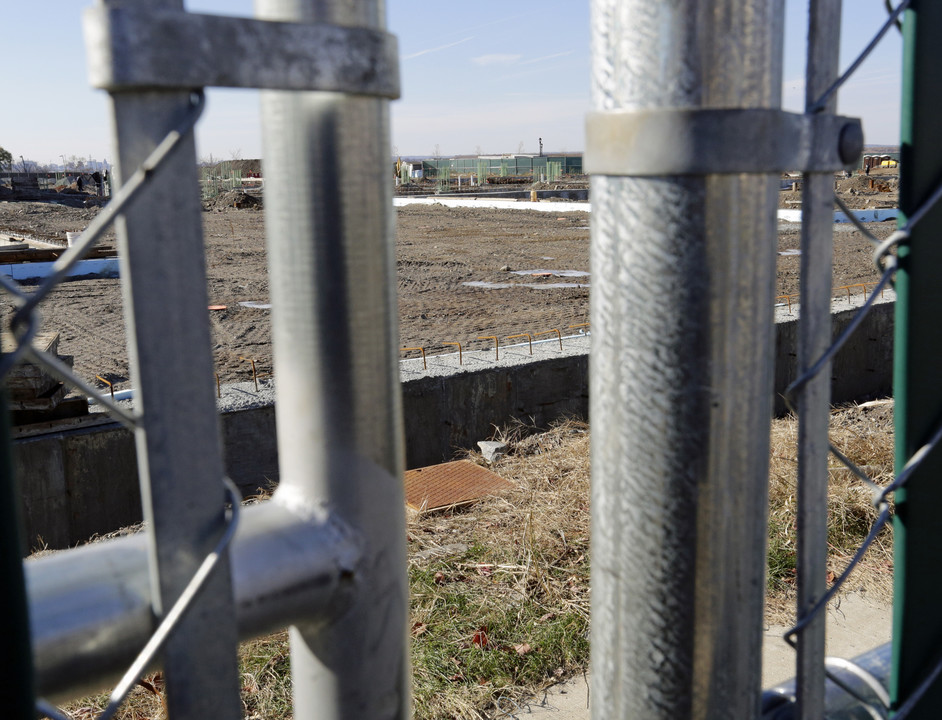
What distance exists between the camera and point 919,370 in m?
1.32

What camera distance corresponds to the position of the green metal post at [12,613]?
678 mm

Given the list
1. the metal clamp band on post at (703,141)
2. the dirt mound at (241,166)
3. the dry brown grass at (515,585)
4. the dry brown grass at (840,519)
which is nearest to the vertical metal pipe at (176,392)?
the metal clamp band on post at (703,141)

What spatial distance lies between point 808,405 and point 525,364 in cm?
991

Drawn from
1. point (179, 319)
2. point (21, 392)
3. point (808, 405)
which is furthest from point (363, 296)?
point (21, 392)

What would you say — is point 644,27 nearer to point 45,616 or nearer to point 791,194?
point 45,616

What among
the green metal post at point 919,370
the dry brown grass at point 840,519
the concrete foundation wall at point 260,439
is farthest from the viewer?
the concrete foundation wall at point 260,439

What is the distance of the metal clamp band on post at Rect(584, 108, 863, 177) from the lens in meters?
1.02

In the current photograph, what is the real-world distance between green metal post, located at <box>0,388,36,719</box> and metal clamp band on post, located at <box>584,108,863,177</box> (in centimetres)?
75

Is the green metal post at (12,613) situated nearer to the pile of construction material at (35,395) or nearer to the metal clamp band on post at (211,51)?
the metal clamp band on post at (211,51)

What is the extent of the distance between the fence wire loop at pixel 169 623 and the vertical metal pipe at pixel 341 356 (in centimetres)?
20

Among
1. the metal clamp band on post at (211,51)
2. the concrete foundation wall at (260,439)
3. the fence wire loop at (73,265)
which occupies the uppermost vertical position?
the metal clamp band on post at (211,51)

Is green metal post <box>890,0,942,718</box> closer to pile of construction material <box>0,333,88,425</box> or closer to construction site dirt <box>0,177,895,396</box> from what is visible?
pile of construction material <box>0,333,88,425</box>

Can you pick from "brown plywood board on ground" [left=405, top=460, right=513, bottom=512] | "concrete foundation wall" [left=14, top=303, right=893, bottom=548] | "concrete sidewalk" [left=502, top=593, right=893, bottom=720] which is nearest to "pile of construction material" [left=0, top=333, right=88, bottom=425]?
"concrete foundation wall" [left=14, top=303, right=893, bottom=548]

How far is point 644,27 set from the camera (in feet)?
3.39
